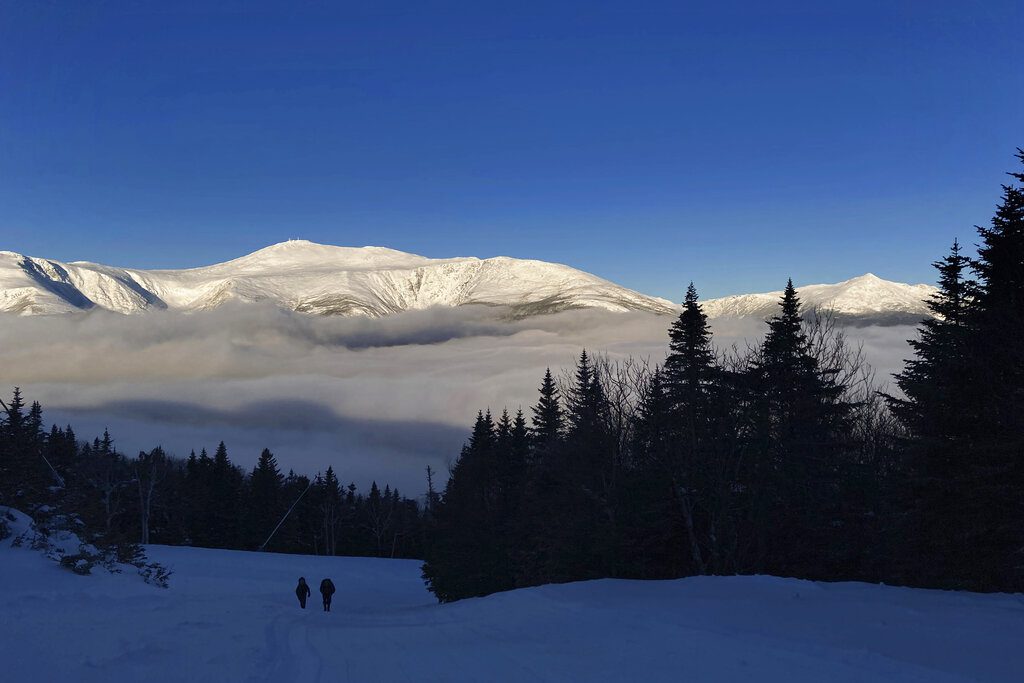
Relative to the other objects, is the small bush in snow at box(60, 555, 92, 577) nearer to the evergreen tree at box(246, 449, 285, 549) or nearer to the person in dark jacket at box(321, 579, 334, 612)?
the person in dark jacket at box(321, 579, 334, 612)

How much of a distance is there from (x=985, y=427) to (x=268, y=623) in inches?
790

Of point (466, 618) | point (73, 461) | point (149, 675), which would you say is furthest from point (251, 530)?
point (149, 675)

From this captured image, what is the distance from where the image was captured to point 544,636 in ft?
42.8

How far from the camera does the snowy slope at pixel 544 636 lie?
30.0 feet

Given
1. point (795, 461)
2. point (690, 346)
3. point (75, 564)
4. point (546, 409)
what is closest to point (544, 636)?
point (75, 564)

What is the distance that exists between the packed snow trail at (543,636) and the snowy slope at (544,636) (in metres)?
0.04

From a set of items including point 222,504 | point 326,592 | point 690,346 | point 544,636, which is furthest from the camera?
point 222,504

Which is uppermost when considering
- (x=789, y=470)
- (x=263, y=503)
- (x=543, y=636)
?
(x=789, y=470)

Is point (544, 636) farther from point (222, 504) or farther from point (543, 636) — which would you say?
point (222, 504)

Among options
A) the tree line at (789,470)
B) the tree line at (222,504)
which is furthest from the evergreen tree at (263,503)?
the tree line at (789,470)

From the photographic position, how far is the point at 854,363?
38.3 meters

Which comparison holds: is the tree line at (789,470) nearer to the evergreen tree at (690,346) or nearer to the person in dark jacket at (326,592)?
the evergreen tree at (690,346)

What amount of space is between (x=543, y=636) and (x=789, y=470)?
1830 cm

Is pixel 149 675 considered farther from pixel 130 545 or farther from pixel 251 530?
pixel 251 530
